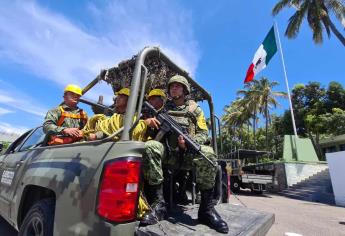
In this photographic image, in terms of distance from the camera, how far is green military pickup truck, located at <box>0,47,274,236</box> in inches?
74.3

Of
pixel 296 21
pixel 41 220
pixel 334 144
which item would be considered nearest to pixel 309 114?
pixel 334 144

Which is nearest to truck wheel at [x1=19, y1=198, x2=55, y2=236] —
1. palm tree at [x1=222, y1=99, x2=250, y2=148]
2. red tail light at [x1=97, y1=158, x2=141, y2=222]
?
red tail light at [x1=97, y1=158, x2=141, y2=222]

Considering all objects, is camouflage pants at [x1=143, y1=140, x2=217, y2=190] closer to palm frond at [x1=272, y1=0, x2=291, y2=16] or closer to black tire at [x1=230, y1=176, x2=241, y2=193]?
black tire at [x1=230, y1=176, x2=241, y2=193]

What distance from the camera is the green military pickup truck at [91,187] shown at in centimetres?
189

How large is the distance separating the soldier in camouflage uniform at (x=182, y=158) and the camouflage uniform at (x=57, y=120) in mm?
1273

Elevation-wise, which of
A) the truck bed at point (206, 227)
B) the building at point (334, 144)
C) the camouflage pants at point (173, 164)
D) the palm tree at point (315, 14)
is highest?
the palm tree at point (315, 14)

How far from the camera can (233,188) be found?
15172 mm

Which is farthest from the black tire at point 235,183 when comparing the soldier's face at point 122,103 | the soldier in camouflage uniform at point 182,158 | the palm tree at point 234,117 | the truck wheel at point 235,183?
the palm tree at point 234,117

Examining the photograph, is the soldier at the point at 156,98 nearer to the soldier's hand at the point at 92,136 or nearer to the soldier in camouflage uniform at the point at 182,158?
the soldier in camouflage uniform at the point at 182,158

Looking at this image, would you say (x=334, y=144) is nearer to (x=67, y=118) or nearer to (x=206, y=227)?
(x=67, y=118)

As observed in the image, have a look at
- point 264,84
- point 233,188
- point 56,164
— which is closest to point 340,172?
point 233,188

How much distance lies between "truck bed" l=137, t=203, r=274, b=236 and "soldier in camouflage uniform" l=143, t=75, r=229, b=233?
100 millimetres

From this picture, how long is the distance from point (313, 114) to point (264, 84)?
19.6 ft

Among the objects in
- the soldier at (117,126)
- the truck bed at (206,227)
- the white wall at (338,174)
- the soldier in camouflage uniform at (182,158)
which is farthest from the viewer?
the white wall at (338,174)
